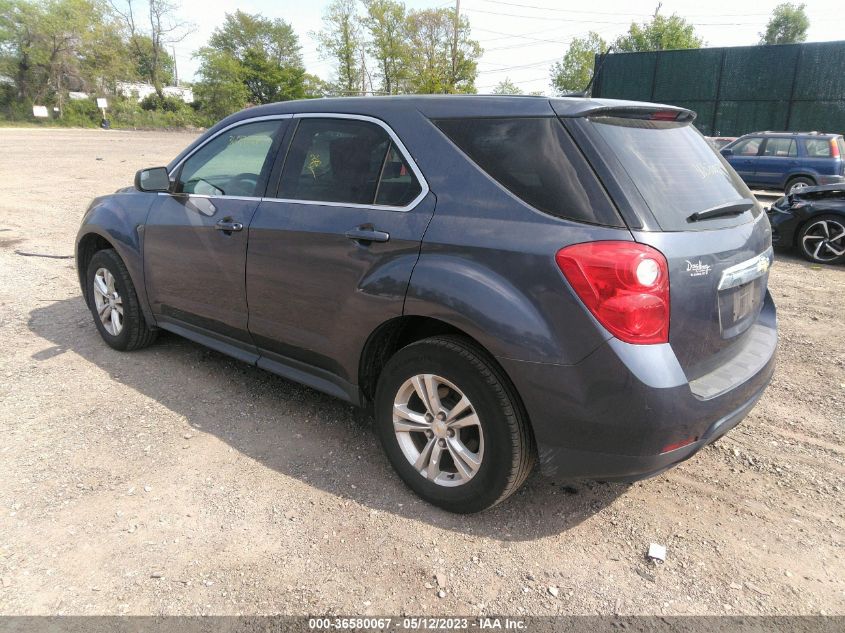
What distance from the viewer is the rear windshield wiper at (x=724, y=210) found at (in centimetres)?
247

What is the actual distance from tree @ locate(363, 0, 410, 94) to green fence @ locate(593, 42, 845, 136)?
24.8 meters

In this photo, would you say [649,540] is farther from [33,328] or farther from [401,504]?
[33,328]

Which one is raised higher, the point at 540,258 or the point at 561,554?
the point at 540,258

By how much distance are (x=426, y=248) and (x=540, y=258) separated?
1.80 ft

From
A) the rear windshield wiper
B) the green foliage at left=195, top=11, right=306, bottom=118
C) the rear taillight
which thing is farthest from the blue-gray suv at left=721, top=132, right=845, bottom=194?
the green foliage at left=195, top=11, right=306, bottom=118

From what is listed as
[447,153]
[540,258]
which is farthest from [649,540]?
[447,153]

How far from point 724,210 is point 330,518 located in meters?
2.22

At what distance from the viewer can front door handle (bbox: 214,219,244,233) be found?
11.3 feet

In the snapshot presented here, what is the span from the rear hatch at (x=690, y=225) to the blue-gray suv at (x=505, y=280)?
10 mm

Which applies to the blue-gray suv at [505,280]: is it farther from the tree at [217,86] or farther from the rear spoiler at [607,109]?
the tree at [217,86]

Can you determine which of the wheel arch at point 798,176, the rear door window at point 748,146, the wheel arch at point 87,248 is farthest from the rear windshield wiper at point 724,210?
the rear door window at point 748,146

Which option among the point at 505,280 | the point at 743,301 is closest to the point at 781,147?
the point at 743,301

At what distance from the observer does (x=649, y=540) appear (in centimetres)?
265

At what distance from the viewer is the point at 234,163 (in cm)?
379
